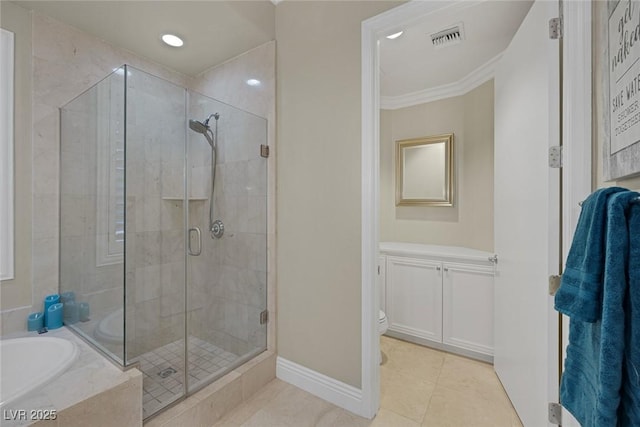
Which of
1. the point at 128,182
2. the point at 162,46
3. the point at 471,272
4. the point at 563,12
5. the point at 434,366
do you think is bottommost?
the point at 434,366

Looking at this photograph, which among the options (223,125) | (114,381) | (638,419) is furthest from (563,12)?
(114,381)

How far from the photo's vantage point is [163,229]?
2.14 m

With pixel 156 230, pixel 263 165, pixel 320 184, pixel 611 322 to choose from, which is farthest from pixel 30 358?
pixel 611 322

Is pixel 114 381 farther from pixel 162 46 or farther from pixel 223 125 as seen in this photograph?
pixel 162 46

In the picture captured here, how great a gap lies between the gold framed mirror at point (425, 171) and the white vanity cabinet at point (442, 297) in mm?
565

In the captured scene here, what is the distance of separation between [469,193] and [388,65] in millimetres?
1473

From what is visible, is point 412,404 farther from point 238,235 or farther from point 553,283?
point 238,235

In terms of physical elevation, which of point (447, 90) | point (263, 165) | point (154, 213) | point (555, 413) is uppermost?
point (447, 90)

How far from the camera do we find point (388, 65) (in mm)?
2492

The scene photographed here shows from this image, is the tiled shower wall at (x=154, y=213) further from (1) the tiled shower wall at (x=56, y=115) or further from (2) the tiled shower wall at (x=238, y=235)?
(2) the tiled shower wall at (x=238, y=235)

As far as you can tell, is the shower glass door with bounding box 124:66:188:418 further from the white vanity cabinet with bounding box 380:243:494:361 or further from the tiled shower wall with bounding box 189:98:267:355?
the white vanity cabinet with bounding box 380:243:494:361

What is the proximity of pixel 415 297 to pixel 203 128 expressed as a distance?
7.61 ft

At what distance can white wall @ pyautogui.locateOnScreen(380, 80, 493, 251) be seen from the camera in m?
2.53

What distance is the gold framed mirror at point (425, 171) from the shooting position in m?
2.78
